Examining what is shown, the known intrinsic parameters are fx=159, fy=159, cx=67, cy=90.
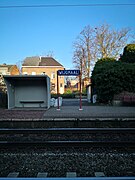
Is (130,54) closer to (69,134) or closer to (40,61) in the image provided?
(69,134)

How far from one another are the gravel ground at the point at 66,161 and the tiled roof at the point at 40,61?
44481 millimetres

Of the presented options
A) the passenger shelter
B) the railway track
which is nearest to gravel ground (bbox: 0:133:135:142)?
the railway track

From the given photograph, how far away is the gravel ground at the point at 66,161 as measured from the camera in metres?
3.70

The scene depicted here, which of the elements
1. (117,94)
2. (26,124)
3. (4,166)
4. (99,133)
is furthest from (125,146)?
(117,94)

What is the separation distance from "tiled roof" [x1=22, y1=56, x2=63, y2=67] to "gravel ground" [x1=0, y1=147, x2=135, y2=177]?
4448 centimetres

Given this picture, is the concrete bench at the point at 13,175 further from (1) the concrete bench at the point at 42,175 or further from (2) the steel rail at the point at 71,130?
(2) the steel rail at the point at 71,130

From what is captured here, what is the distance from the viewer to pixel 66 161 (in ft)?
13.8

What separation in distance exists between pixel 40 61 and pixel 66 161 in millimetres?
48089

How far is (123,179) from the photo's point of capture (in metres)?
2.74

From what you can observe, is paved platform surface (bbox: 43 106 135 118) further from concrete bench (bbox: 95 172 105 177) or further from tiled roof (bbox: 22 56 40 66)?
tiled roof (bbox: 22 56 40 66)

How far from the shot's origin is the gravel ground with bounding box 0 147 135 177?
3.70m

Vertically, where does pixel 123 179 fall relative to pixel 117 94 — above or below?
below

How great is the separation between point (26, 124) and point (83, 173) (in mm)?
5572

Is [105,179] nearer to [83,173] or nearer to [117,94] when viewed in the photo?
[83,173]
